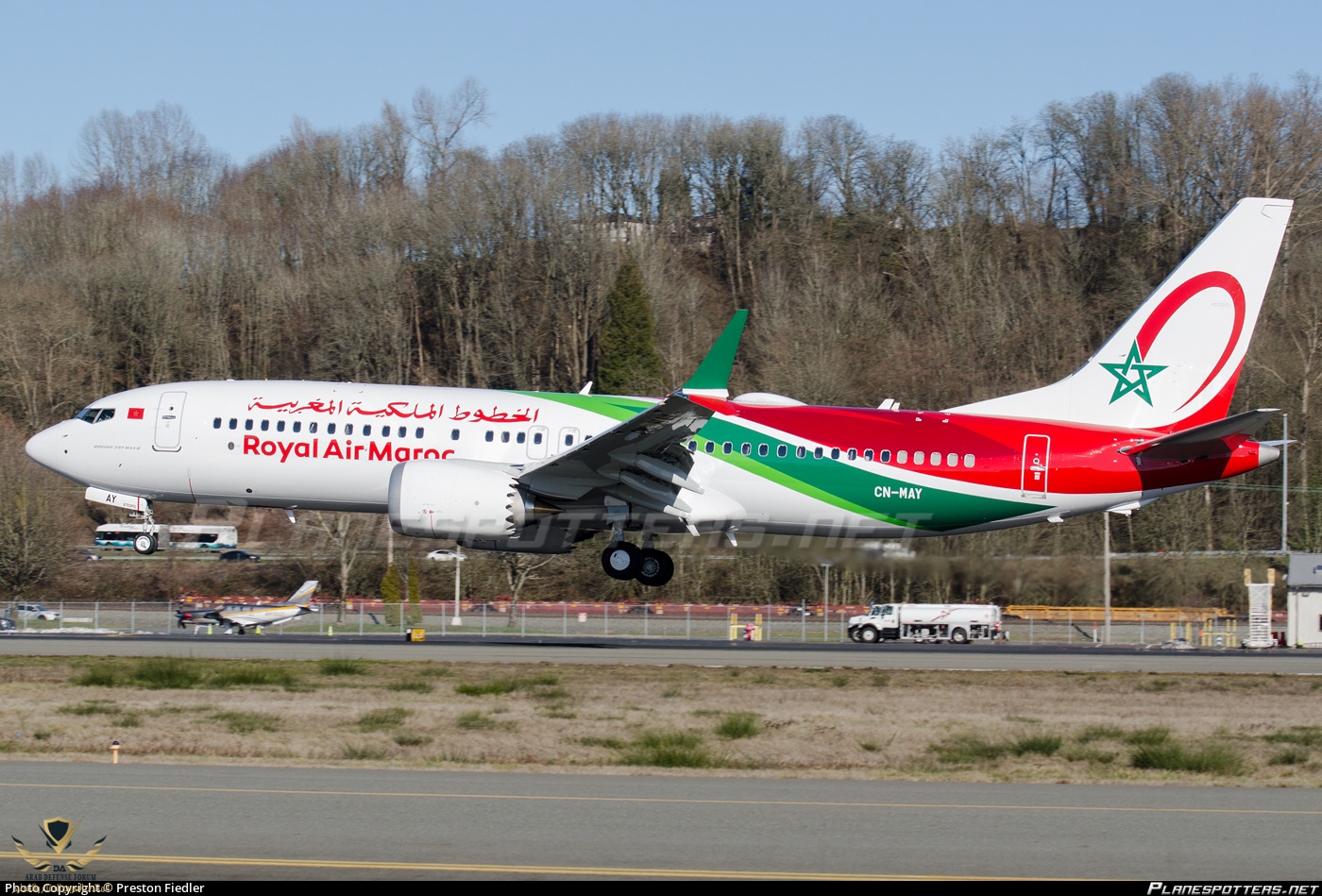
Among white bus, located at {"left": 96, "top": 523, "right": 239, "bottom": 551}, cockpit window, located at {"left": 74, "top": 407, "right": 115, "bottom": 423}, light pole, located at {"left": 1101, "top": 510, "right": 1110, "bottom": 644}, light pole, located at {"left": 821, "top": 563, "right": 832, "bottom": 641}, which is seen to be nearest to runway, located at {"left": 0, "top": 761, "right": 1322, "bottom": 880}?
cockpit window, located at {"left": 74, "top": 407, "right": 115, "bottom": 423}

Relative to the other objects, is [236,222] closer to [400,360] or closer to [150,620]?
[400,360]

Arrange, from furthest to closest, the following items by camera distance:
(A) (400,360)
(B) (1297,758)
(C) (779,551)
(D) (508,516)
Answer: (A) (400,360) < (C) (779,551) < (D) (508,516) < (B) (1297,758)

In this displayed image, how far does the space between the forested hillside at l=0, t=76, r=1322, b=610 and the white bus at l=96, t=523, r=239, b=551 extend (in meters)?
6.51

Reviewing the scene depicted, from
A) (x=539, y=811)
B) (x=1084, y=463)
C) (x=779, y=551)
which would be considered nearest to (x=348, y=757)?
(x=539, y=811)

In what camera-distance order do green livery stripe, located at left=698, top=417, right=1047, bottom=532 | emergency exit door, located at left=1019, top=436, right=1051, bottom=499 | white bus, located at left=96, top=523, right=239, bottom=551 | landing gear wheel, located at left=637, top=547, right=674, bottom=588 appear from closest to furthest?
green livery stripe, located at left=698, top=417, right=1047, bottom=532
landing gear wheel, located at left=637, top=547, right=674, bottom=588
emergency exit door, located at left=1019, top=436, right=1051, bottom=499
white bus, located at left=96, top=523, right=239, bottom=551

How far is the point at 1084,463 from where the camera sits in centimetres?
3003

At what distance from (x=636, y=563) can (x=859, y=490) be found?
5165mm

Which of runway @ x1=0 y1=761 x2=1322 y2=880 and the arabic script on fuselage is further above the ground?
the arabic script on fuselage

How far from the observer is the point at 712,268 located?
92.2 meters

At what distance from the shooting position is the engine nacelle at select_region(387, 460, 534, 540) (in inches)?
1109

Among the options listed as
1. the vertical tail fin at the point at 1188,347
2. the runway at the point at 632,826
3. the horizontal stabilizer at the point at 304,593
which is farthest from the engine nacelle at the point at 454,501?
the horizontal stabilizer at the point at 304,593

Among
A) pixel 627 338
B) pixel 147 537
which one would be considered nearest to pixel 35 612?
pixel 147 537

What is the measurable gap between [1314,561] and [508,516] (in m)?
32.4

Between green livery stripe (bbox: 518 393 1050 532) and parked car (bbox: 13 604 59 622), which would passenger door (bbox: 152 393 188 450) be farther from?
parked car (bbox: 13 604 59 622)
